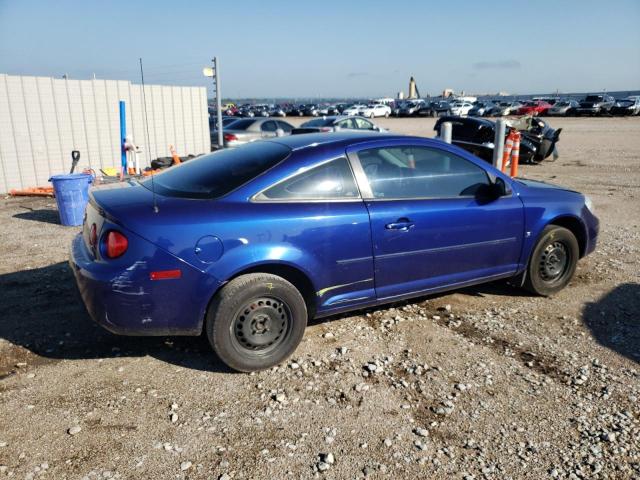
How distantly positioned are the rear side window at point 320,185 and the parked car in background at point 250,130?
11411mm

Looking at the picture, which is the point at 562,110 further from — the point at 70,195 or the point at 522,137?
the point at 70,195

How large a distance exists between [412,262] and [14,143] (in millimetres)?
9511

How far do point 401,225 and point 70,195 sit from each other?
5.61 meters

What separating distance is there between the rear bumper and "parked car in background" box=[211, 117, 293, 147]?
11901 millimetres

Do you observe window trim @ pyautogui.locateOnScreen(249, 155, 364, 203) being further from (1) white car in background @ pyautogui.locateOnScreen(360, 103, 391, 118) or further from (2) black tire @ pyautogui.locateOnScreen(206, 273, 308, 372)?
(1) white car in background @ pyautogui.locateOnScreen(360, 103, 391, 118)

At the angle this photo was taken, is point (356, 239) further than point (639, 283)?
No

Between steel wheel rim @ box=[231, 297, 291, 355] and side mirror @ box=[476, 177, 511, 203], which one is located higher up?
side mirror @ box=[476, 177, 511, 203]

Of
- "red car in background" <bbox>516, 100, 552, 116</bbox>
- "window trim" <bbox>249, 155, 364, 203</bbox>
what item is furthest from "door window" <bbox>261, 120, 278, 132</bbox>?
"red car in background" <bbox>516, 100, 552, 116</bbox>

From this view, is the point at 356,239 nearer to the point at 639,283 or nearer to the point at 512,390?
the point at 512,390

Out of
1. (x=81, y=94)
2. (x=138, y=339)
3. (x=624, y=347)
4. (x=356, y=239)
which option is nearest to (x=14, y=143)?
(x=81, y=94)

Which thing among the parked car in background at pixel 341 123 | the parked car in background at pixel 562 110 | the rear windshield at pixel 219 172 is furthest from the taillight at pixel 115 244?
the parked car in background at pixel 562 110

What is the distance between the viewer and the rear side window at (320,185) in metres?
3.53

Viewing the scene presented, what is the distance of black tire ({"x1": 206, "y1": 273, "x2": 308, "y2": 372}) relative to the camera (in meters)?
3.30

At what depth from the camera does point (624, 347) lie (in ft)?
A: 12.8
